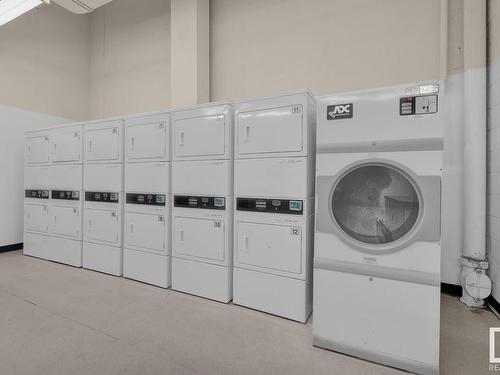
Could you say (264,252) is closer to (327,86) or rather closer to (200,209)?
(200,209)

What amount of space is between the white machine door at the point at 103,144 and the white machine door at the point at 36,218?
116 cm

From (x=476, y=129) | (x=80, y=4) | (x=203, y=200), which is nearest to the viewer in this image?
(x=476, y=129)

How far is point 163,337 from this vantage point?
1842mm

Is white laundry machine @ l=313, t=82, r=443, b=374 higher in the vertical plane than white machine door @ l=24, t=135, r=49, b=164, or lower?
lower

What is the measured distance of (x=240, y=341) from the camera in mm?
1809

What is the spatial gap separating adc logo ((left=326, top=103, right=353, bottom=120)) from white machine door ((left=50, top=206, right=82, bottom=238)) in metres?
3.24

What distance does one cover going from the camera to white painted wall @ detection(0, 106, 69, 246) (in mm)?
3855

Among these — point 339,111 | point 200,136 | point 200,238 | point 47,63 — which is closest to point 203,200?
point 200,238

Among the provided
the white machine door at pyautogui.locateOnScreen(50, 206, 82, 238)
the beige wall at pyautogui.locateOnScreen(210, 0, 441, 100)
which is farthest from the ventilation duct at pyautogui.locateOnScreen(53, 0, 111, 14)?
the white machine door at pyautogui.locateOnScreen(50, 206, 82, 238)

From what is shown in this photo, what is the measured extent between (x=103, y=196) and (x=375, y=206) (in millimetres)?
2944

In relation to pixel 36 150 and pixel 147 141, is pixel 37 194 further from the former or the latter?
pixel 147 141

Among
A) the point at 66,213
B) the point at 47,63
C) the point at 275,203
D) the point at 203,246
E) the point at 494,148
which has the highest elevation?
the point at 47,63

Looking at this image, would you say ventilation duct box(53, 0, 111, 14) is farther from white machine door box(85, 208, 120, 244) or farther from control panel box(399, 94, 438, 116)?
Result: control panel box(399, 94, 438, 116)

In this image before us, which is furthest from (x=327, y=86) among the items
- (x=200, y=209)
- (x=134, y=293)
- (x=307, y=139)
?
(x=134, y=293)
